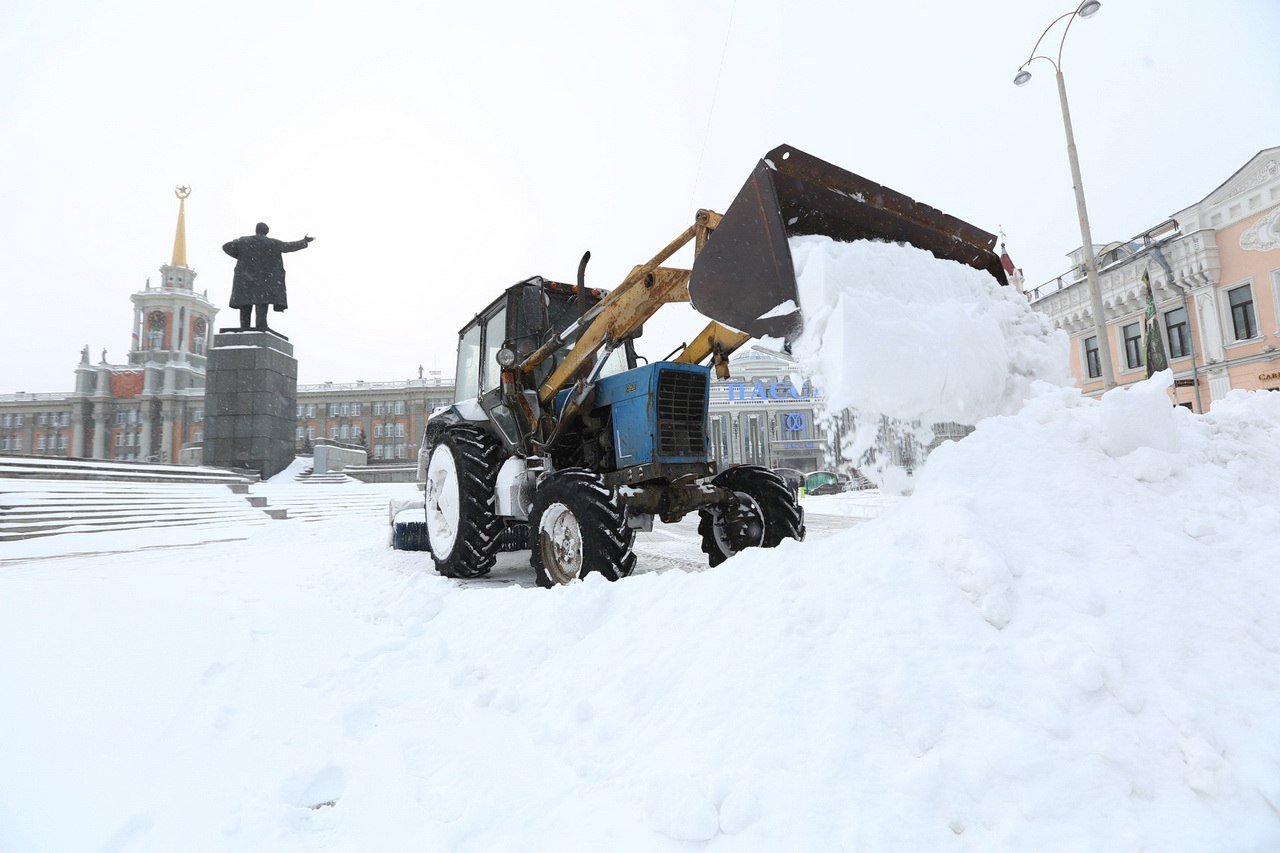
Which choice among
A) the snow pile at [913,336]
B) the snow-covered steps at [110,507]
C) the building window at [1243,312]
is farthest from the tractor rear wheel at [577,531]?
the building window at [1243,312]

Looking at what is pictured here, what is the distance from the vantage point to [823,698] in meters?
1.91

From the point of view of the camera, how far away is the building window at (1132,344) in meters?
22.3

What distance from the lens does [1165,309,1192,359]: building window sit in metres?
20.6

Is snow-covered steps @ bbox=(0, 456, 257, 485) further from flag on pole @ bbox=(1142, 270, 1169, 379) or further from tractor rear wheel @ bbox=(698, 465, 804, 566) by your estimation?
flag on pole @ bbox=(1142, 270, 1169, 379)

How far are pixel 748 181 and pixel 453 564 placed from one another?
3.98m

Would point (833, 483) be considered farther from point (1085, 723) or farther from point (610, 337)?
point (1085, 723)

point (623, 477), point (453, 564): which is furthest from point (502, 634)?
point (453, 564)

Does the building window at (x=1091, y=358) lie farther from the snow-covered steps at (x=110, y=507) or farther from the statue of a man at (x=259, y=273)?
the statue of a man at (x=259, y=273)

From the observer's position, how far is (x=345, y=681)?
3102 millimetres

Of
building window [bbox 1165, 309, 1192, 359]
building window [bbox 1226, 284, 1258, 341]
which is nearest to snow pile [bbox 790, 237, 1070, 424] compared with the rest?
building window [bbox 1226, 284, 1258, 341]

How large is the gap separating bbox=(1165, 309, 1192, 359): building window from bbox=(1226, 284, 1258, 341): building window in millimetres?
1250

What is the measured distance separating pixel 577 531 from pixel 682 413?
3.92 ft

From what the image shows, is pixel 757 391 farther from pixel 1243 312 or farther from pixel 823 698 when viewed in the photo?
pixel 823 698

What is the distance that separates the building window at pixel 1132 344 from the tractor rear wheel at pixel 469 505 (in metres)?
25.3
